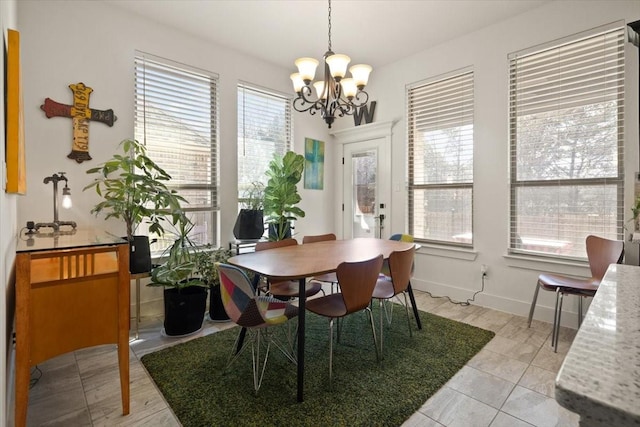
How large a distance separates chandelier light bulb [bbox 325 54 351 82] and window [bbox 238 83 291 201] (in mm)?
1926

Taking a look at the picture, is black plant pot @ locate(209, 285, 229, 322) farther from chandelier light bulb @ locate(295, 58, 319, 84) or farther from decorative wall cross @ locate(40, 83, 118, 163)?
chandelier light bulb @ locate(295, 58, 319, 84)

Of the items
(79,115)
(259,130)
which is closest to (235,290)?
(79,115)

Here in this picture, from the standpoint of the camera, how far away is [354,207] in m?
4.87

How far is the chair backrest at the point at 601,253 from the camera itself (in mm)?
2551

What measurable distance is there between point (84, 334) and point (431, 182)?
3698mm

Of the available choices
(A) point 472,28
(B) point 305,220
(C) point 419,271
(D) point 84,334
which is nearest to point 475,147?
(A) point 472,28

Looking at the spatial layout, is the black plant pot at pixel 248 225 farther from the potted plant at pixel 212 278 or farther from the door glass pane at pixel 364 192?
the door glass pane at pixel 364 192

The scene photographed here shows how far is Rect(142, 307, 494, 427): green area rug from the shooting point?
176 cm

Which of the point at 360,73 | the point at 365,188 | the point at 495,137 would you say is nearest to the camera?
the point at 360,73

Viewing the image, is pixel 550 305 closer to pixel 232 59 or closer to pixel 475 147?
pixel 475 147

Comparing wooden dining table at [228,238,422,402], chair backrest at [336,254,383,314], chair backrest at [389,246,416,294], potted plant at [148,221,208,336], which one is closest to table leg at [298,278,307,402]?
wooden dining table at [228,238,422,402]

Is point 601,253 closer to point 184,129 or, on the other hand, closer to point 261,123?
point 261,123

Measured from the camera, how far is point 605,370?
0.39m

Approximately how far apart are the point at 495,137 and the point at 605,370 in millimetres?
3537
